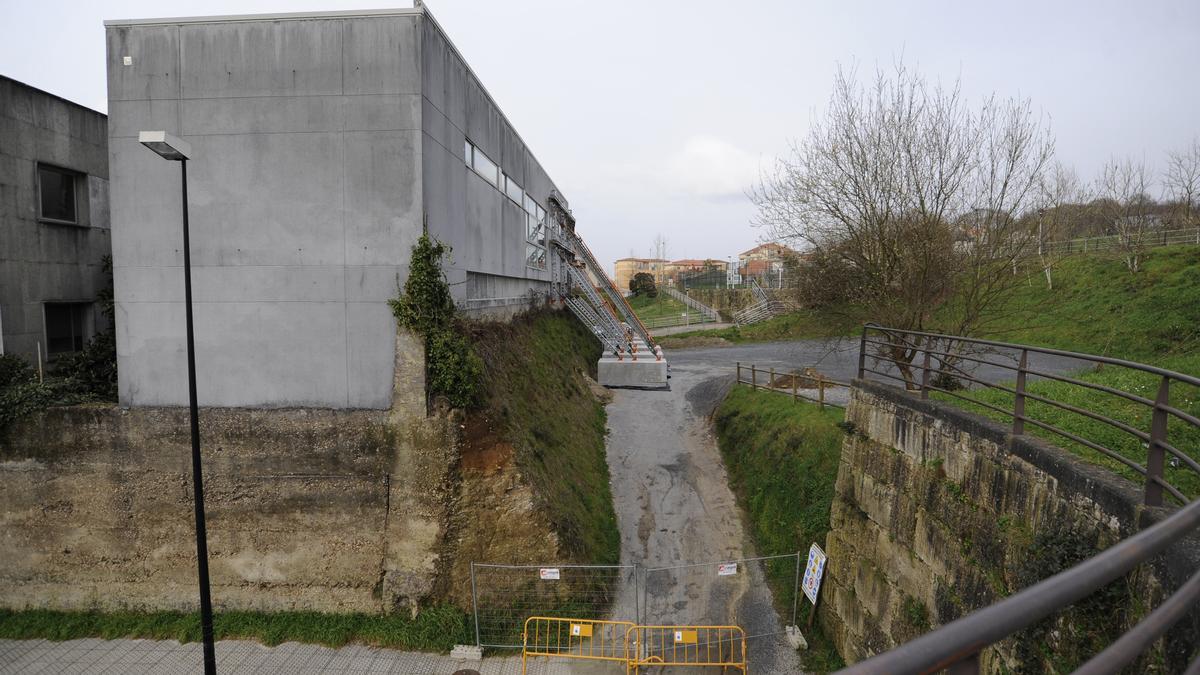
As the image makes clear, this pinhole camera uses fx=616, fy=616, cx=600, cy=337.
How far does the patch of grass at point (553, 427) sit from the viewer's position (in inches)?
465

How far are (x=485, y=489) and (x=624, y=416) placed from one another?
409 inches

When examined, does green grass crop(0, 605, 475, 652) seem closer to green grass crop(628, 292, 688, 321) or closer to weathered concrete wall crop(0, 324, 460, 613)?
weathered concrete wall crop(0, 324, 460, 613)

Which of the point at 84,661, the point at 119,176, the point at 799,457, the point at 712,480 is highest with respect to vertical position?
the point at 119,176

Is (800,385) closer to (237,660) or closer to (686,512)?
(686,512)

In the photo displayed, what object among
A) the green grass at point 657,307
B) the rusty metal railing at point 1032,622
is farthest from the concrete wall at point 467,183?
the green grass at point 657,307

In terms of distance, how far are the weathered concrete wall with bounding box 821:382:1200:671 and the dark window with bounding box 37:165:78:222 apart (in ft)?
56.2

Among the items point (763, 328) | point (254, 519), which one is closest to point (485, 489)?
point (254, 519)

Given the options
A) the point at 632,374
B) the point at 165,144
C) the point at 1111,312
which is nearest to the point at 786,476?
the point at 632,374

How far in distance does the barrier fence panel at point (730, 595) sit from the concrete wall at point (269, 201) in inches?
254

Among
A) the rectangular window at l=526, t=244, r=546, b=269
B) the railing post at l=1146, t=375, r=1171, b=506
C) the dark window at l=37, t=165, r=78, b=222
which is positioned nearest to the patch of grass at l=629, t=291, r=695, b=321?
the rectangular window at l=526, t=244, r=546, b=269

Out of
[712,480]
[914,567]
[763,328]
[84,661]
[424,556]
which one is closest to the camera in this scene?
[914,567]

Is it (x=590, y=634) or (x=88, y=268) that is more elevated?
(x=88, y=268)

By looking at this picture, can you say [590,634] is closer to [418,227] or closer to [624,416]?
[418,227]

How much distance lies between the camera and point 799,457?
14.4 m
